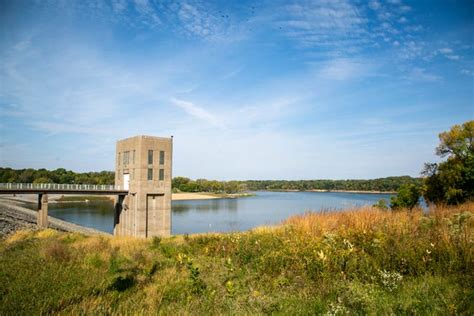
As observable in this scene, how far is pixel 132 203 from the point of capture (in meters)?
31.0

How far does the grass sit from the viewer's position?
4012 millimetres

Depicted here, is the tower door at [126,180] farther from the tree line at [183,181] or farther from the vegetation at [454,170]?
the tree line at [183,181]

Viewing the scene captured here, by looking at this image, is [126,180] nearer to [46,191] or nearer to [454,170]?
[46,191]

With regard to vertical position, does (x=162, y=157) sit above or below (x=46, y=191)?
above

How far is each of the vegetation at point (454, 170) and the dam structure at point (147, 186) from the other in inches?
1019

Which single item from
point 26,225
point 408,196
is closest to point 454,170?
point 408,196

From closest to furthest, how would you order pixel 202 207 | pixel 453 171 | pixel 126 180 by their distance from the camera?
pixel 453 171
pixel 126 180
pixel 202 207

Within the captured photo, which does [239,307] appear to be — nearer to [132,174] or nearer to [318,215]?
[318,215]

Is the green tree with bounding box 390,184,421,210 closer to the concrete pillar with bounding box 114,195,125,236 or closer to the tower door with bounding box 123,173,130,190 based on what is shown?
the tower door with bounding box 123,173,130,190

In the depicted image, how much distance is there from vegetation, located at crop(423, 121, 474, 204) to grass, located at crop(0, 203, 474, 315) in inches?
959

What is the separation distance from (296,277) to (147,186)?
26819 millimetres

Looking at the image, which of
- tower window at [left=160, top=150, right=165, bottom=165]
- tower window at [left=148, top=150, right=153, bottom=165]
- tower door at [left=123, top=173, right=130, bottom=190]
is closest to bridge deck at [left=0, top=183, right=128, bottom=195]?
tower door at [left=123, top=173, right=130, bottom=190]

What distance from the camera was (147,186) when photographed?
30.3m

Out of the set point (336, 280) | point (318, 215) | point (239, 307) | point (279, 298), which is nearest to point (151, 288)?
point (239, 307)
